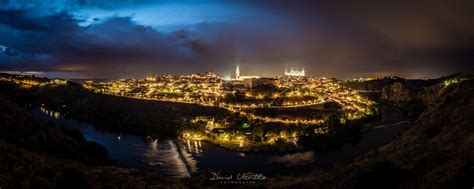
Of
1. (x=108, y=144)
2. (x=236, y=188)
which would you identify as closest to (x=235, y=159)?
(x=236, y=188)

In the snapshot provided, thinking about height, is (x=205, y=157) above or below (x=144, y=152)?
below

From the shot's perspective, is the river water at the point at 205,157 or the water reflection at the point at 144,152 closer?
the water reflection at the point at 144,152

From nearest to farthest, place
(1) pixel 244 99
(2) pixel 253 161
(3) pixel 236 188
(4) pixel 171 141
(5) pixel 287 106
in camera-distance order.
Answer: (3) pixel 236 188 < (2) pixel 253 161 < (4) pixel 171 141 < (5) pixel 287 106 < (1) pixel 244 99

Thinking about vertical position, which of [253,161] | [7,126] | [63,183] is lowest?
[253,161]

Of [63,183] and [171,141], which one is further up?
[63,183]

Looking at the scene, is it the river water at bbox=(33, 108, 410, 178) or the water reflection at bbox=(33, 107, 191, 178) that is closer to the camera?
the water reflection at bbox=(33, 107, 191, 178)

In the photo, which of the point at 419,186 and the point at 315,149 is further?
the point at 315,149

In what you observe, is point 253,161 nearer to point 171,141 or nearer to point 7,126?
point 171,141

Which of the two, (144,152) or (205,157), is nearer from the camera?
(205,157)
